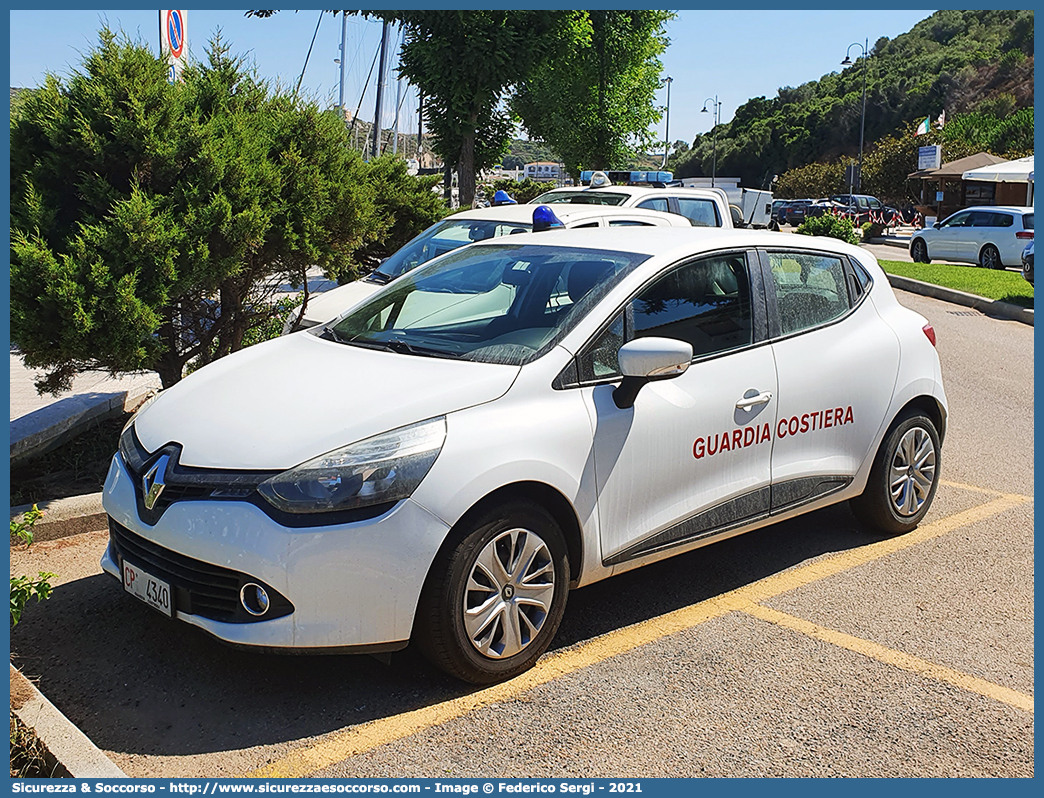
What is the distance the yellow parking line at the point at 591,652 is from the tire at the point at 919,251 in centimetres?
2307

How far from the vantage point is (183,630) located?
4.36m

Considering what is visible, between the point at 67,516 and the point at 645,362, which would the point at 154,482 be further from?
the point at 67,516

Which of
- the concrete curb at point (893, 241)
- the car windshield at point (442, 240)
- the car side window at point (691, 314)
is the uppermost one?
the concrete curb at point (893, 241)

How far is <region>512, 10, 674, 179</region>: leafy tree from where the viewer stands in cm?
3612

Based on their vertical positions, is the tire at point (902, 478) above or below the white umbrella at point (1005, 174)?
below

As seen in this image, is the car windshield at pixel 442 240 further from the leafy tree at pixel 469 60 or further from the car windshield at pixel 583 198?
the leafy tree at pixel 469 60

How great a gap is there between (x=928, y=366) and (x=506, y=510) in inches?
120

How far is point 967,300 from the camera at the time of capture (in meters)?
17.8

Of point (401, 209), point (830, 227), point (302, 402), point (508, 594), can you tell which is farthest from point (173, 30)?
point (830, 227)

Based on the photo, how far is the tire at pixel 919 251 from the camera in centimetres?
2745

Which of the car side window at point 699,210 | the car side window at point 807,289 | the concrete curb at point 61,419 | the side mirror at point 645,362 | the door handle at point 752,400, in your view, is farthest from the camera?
the car side window at point 699,210

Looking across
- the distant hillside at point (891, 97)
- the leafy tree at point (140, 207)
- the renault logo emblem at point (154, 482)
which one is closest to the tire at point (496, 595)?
the renault logo emblem at point (154, 482)

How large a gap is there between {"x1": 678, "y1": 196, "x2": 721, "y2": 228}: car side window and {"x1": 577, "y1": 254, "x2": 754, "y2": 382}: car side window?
29.2ft
